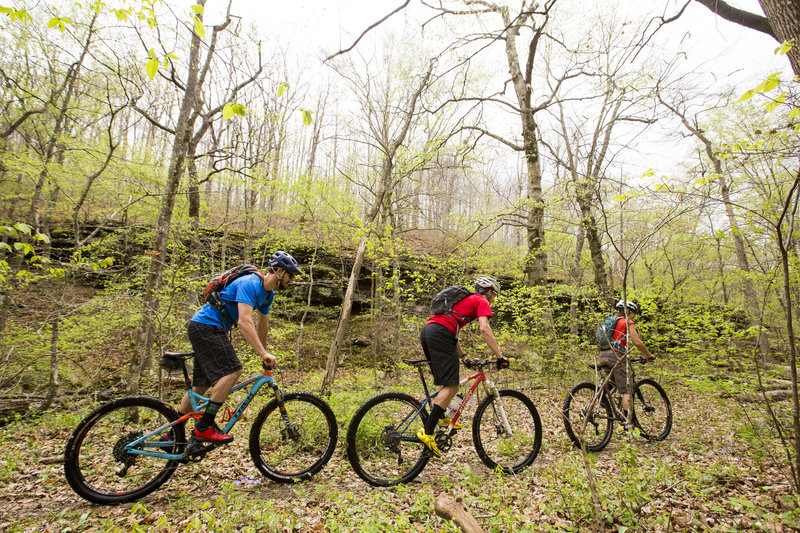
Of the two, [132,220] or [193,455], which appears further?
[132,220]

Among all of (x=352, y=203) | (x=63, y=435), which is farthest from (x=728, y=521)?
(x=352, y=203)

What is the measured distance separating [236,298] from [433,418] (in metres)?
2.36

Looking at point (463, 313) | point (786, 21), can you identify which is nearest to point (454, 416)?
point (463, 313)

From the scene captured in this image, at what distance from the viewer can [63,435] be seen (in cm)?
488

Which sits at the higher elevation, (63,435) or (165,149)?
(165,149)

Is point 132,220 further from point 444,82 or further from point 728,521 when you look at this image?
point 728,521

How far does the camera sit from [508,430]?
390 centimetres

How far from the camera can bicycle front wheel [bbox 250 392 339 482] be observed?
3.46 m

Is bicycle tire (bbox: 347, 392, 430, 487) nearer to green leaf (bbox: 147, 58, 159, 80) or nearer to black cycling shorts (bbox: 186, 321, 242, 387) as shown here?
black cycling shorts (bbox: 186, 321, 242, 387)

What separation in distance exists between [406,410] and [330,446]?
0.89m

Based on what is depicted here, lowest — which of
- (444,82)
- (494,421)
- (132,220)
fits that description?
(494,421)

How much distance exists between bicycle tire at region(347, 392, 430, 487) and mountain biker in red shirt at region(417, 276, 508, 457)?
5.9 inches

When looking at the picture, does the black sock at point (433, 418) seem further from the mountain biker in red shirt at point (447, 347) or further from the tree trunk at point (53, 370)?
the tree trunk at point (53, 370)

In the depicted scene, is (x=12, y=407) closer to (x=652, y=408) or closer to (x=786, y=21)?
(x=652, y=408)
